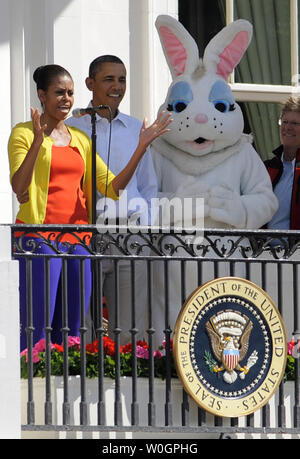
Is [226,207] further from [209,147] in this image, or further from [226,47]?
[226,47]

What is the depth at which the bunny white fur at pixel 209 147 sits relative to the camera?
11172 mm

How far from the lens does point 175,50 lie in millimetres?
11445

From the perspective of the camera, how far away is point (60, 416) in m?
10.2

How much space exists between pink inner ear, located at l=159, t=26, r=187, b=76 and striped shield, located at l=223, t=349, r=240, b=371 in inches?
85.1

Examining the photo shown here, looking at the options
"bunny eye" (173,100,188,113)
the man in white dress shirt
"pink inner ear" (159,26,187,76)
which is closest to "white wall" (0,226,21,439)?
the man in white dress shirt

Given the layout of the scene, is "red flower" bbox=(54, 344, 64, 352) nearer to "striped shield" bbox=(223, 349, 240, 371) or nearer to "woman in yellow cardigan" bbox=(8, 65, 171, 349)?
"woman in yellow cardigan" bbox=(8, 65, 171, 349)

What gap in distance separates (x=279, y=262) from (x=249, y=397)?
87cm

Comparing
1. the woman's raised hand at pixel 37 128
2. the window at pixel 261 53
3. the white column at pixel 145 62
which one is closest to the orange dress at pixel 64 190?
the woman's raised hand at pixel 37 128

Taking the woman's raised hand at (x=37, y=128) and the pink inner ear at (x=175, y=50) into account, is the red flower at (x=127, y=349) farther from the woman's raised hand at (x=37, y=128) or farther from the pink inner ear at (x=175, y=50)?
the pink inner ear at (x=175, y=50)

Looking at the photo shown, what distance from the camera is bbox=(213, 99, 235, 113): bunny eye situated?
1129 cm

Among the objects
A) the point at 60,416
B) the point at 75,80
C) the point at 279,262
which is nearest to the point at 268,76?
the point at 75,80

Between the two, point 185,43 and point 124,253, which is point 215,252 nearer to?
point 124,253
